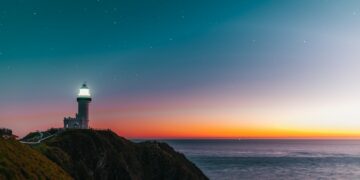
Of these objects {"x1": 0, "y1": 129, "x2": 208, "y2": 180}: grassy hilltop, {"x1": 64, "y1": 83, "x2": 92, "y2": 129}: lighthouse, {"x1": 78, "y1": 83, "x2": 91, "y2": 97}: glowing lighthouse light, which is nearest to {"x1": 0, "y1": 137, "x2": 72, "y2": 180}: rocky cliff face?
{"x1": 0, "y1": 129, "x2": 208, "y2": 180}: grassy hilltop

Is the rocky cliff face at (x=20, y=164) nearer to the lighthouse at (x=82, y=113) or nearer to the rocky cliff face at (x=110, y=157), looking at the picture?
the rocky cliff face at (x=110, y=157)

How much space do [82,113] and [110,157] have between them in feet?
60.3

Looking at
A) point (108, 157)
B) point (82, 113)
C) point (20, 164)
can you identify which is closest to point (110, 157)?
point (108, 157)

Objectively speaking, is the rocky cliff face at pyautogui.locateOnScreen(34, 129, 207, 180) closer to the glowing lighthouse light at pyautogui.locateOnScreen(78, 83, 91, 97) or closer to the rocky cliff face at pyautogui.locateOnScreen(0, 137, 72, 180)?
the rocky cliff face at pyautogui.locateOnScreen(0, 137, 72, 180)

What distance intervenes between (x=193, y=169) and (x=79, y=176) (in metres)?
23.7

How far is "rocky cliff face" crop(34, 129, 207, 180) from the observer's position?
3700 centimetres

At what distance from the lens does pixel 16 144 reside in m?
28.1

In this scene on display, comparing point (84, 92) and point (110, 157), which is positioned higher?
point (84, 92)

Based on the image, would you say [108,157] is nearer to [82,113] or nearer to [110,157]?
[110,157]

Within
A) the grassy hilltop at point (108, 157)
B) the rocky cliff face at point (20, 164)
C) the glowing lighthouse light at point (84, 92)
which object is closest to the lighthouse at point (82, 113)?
the glowing lighthouse light at point (84, 92)

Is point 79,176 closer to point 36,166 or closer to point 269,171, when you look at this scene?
point 36,166

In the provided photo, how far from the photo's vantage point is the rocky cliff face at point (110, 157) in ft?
121

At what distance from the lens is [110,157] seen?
44.7m

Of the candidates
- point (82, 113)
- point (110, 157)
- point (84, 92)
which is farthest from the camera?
point (84, 92)
